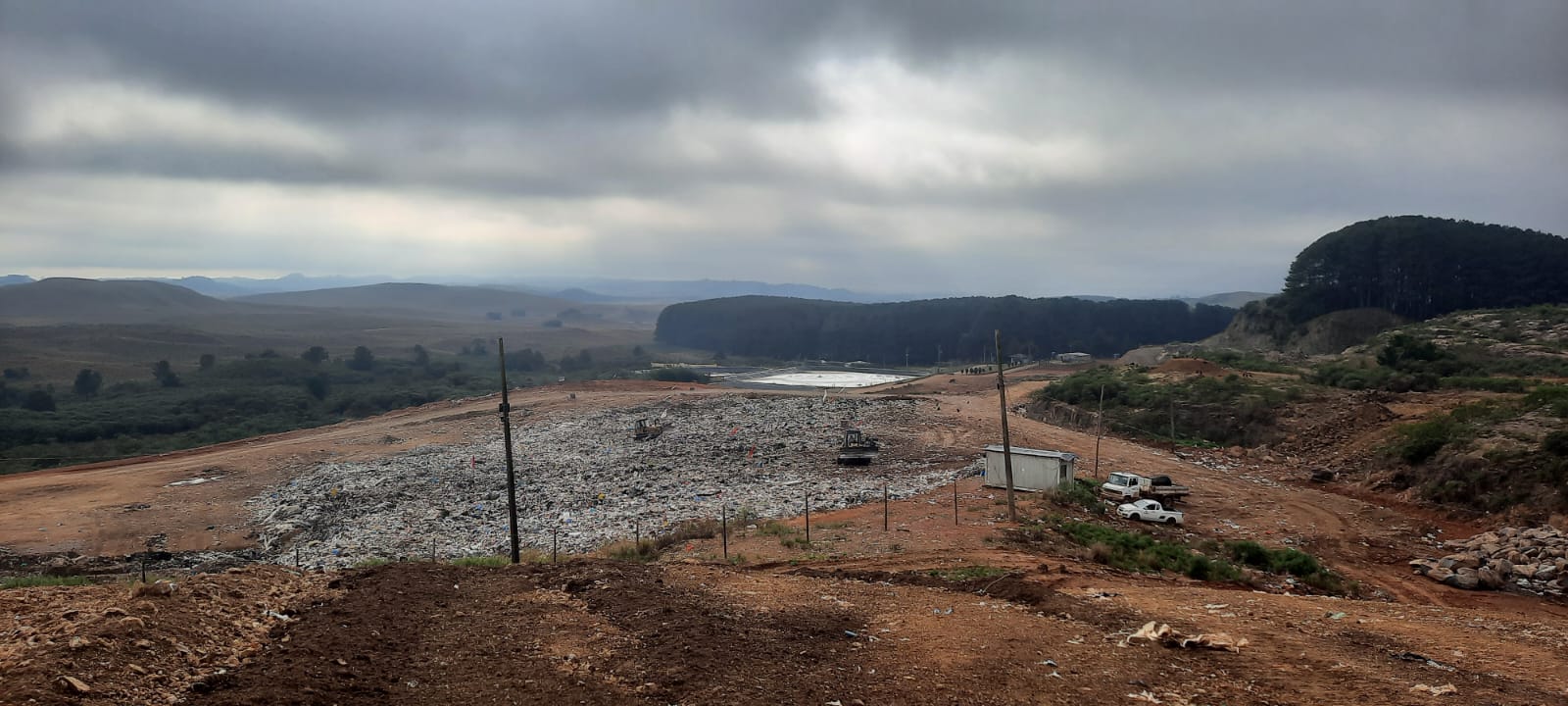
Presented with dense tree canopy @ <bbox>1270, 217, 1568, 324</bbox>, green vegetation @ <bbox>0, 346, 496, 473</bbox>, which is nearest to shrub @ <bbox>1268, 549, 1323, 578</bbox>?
green vegetation @ <bbox>0, 346, 496, 473</bbox>

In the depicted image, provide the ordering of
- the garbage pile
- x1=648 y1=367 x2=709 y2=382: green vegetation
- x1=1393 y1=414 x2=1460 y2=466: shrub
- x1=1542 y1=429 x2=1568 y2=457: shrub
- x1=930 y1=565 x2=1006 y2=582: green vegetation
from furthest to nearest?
x1=648 y1=367 x2=709 y2=382: green vegetation
x1=1393 y1=414 x2=1460 y2=466: shrub
the garbage pile
x1=1542 y1=429 x2=1568 y2=457: shrub
x1=930 y1=565 x2=1006 y2=582: green vegetation

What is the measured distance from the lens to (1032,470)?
72.1 feet

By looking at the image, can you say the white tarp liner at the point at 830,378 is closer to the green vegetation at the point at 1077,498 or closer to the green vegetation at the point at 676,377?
the green vegetation at the point at 676,377

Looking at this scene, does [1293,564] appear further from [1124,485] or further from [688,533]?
[688,533]

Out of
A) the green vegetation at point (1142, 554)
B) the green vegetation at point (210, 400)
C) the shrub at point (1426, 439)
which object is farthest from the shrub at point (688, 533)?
the green vegetation at point (210, 400)

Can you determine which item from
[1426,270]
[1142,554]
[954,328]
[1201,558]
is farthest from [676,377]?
[1426,270]

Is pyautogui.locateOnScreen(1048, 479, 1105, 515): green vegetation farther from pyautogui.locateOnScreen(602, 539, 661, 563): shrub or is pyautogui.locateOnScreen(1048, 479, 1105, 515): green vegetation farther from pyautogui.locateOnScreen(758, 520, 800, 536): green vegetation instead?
pyautogui.locateOnScreen(602, 539, 661, 563): shrub

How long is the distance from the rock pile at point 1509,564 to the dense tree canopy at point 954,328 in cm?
8811

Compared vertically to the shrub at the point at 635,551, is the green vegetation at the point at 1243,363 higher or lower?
higher

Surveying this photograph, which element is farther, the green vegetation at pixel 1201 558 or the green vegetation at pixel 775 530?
the green vegetation at pixel 775 530

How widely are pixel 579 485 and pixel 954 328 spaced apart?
9612 cm

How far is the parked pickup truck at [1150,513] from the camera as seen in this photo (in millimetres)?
19125

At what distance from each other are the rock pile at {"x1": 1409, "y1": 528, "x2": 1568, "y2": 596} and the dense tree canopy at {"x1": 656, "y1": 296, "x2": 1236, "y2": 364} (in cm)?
8811

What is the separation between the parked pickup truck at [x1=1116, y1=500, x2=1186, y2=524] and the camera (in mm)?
19125
